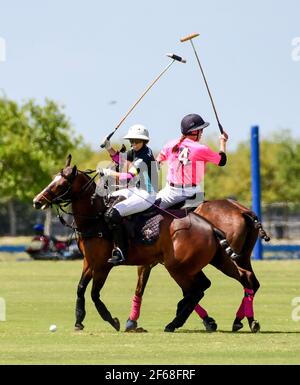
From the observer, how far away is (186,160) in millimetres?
16781

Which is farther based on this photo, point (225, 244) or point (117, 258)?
point (117, 258)

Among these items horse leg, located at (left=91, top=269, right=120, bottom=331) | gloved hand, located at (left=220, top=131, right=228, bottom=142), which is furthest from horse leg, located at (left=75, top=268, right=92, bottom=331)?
gloved hand, located at (left=220, top=131, right=228, bottom=142)

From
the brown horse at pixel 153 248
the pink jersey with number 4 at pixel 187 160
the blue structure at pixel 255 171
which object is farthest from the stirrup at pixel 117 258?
the blue structure at pixel 255 171

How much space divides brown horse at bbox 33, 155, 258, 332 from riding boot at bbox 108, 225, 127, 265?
11 cm

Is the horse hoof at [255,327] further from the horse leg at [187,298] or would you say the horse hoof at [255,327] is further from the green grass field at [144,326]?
the horse leg at [187,298]

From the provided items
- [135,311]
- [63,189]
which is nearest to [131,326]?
[135,311]

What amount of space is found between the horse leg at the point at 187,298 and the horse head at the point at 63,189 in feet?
5.59

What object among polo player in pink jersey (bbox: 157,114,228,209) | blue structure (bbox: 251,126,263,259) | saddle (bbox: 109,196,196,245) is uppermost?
polo player in pink jersey (bbox: 157,114,228,209)

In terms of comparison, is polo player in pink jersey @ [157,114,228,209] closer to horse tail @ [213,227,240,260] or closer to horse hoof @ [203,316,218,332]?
horse tail @ [213,227,240,260]

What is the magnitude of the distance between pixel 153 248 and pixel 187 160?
1.19 metres

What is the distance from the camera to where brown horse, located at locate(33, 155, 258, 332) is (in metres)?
16.7

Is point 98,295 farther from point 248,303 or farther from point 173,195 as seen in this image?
point 248,303

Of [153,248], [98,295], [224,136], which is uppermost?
[224,136]
